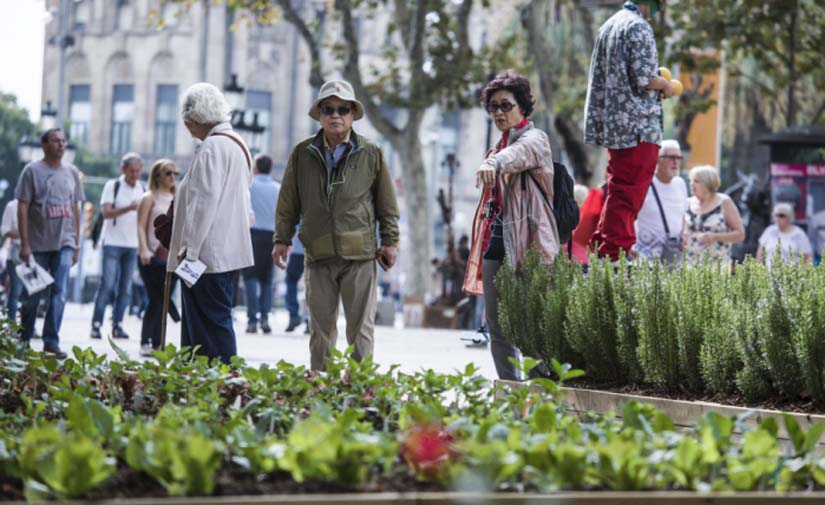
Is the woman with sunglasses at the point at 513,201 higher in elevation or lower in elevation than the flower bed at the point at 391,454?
higher

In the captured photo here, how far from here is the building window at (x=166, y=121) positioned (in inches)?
3068

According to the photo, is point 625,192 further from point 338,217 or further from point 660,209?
point 660,209

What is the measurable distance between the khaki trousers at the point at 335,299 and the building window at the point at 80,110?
73.2 metres

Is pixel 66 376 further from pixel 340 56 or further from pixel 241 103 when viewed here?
pixel 340 56

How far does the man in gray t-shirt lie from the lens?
39.5 ft

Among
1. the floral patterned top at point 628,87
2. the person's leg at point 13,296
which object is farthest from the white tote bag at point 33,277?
the floral patterned top at point 628,87

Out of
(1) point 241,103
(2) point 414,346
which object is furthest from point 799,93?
(2) point 414,346

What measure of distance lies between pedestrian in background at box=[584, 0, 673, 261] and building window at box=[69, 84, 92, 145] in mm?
73296

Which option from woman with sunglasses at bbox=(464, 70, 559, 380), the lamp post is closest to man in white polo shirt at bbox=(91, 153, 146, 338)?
woman with sunglasses at bbox=(464, 70, 559, 380)

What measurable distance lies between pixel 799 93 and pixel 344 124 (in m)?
27.9

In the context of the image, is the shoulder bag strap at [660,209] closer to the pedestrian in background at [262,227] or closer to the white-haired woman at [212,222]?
the white-haired woman at [212,222]

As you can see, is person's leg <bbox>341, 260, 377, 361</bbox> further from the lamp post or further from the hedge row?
the lamp post

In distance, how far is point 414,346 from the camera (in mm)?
15820

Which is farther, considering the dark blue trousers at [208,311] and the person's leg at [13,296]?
the person's leg at [13,296]
